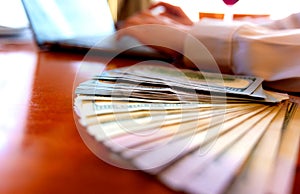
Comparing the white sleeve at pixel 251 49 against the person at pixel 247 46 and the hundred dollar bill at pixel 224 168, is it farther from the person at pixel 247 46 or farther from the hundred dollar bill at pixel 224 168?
the hundred dollar bill at pixel 224 168

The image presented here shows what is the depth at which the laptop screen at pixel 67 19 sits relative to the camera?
0.80 meters

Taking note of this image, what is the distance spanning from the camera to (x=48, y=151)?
0.28m

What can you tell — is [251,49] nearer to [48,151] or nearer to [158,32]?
[158,32]

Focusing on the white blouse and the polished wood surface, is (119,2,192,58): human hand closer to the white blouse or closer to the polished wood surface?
the white blouse

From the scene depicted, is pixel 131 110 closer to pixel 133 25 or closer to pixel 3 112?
pixel 3 112

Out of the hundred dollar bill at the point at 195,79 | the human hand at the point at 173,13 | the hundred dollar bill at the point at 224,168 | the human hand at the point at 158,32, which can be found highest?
the human hand at the point at 173,13

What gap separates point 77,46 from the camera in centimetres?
79

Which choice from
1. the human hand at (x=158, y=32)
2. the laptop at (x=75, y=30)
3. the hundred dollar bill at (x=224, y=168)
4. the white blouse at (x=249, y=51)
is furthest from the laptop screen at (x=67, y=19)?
the hundred dollar bill at (x=224, y=168)

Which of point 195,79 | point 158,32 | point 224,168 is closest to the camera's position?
point 224,168

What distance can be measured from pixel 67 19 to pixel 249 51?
20.1 inches

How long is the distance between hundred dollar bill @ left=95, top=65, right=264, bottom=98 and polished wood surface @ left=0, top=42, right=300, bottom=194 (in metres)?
0.11

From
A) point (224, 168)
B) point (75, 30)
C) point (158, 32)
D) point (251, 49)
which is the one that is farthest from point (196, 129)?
point (75, 30)

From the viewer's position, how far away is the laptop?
2.49 feet

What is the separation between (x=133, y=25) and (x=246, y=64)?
32 centimetres
